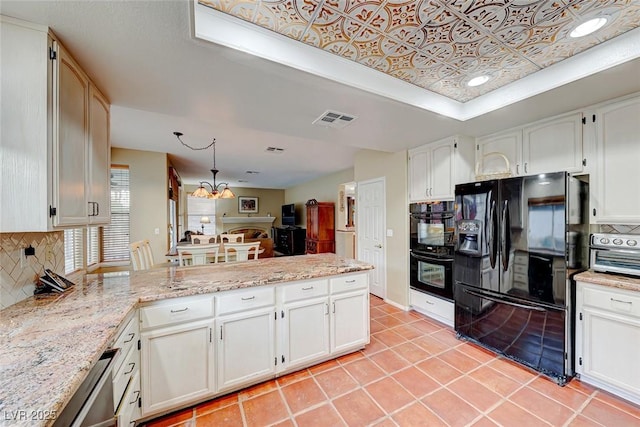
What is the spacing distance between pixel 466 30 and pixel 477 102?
3.47 feet

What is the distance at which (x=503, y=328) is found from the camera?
2359mm

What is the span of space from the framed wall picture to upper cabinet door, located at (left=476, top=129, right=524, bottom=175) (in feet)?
28.2

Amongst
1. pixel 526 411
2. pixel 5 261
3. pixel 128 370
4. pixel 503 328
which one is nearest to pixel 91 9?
pixel 5 261

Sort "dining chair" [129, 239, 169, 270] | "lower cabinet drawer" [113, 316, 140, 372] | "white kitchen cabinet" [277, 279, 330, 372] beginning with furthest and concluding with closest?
"dining chair" [129, 239, 169, 270]
"white kitchen cabinet" [277, 279, 330, 372]
"lower cabinet drawer" [113, 316, 140, 372]

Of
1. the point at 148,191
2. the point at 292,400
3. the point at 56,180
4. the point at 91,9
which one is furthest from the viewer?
the point at 148,191

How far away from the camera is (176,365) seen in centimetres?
170

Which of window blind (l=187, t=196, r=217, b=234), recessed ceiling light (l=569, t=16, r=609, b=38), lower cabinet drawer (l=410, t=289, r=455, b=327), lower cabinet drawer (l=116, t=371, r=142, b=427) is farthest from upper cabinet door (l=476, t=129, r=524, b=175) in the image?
window blind (l=187, t=196, r=217, b=234)

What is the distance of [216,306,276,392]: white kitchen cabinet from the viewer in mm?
1839

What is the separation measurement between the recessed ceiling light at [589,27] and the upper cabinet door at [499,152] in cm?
121

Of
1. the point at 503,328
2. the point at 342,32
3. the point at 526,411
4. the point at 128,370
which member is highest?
the point at 342,32

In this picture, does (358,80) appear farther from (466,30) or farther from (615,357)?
(615,357)

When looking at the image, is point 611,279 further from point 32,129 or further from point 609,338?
point 32,129

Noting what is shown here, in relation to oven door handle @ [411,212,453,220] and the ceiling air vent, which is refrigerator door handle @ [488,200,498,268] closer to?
oven door handle @ [411,212,453,220]

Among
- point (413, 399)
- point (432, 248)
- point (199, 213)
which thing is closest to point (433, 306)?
point (432, 248)
